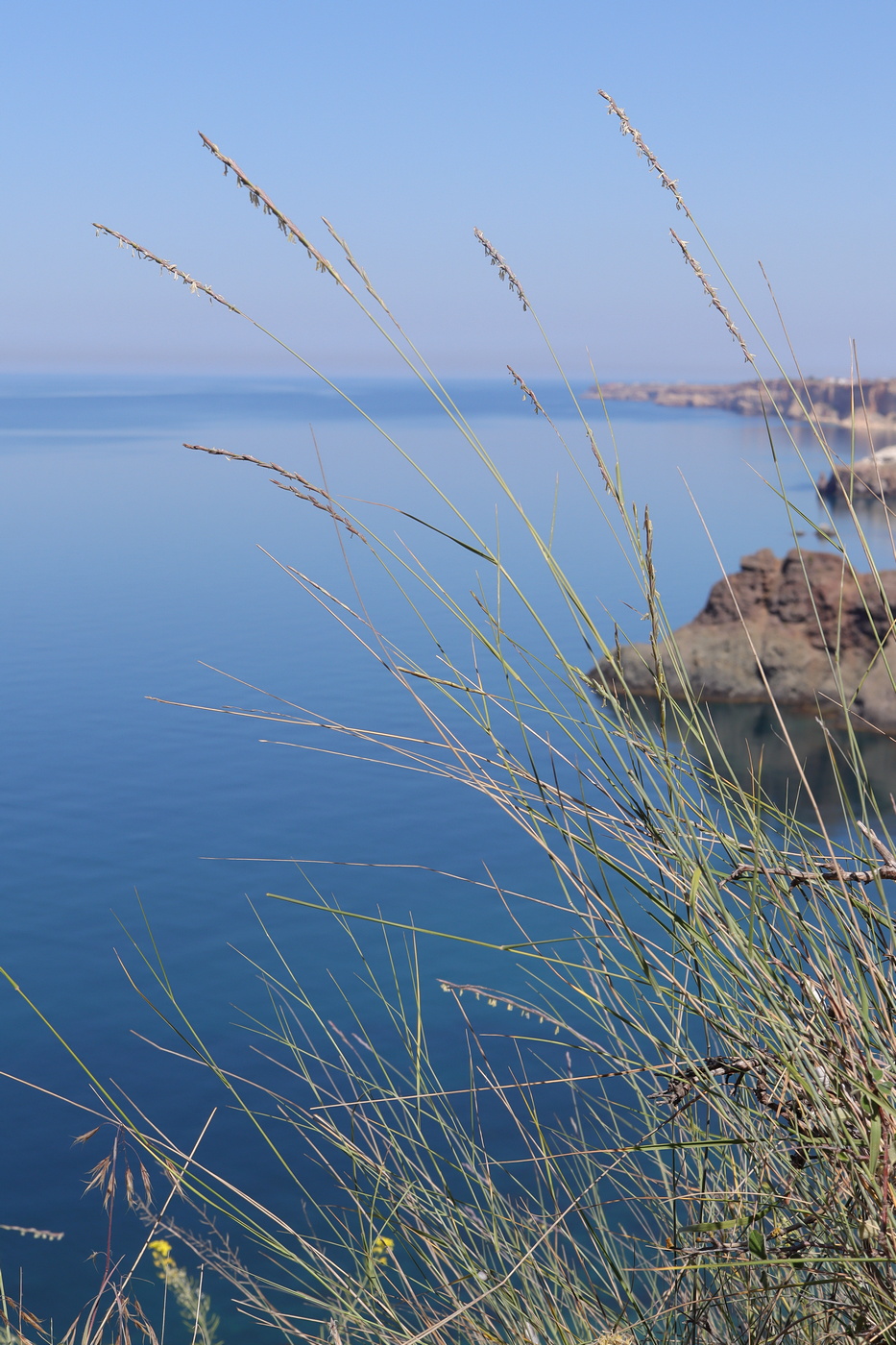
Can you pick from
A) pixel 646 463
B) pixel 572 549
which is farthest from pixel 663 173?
pixel 646 463

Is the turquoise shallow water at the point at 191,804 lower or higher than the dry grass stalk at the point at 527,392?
lower

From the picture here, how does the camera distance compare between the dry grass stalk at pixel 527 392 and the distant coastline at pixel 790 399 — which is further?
the distant coastline at pixel 790 399

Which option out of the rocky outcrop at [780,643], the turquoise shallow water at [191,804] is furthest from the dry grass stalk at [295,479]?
the rocky outcrop at [780,643]

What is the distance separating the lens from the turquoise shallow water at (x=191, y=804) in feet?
26.4

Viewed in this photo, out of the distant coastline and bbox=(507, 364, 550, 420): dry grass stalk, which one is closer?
bbox=(507, 364, 550, 420): dry grass stalk

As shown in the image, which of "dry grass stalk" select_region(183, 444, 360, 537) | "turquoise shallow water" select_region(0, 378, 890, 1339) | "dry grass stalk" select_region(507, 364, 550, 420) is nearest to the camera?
"dry grass stalk" select_region(183, 444, 360, 537)

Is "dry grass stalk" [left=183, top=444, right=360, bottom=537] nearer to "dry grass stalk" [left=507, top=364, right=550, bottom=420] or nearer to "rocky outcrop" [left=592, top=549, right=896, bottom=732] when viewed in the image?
"dry grass stalk" [left=507, top=364, right=550, bottom=420]

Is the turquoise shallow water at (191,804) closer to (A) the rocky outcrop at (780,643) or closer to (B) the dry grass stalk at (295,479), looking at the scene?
(B) the dry grass stalk at (295,479)

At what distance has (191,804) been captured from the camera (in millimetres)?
13594

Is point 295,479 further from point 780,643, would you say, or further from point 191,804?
point 780,643

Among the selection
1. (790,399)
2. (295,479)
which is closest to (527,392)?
(295,479)

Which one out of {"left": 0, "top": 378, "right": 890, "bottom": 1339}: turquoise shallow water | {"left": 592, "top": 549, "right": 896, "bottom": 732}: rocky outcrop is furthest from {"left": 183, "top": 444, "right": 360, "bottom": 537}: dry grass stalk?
{"left": 592, "top": 549, "right": 896, "bottom": 732}: rocky outcrop

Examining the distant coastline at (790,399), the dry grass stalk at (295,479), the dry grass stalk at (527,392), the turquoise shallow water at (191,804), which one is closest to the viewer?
the dry grass stalk at (295,479)

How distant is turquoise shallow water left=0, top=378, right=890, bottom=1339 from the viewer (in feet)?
26.4
